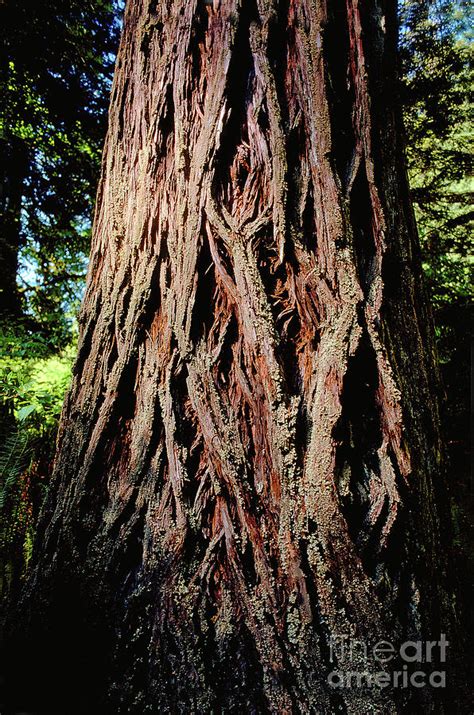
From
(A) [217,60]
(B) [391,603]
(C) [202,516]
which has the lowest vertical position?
(B) [391,603]

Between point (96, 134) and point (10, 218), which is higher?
point (96, 134)

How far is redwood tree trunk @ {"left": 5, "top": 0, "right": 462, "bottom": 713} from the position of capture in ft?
3.12

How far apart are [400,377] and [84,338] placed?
0.94 meters

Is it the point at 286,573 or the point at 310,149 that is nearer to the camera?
the point at 286,573

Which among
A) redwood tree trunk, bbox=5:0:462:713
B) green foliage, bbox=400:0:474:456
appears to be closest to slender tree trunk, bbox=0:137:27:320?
green foliage, bbox=400:0:474:456

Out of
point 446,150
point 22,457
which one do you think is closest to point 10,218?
point 22,457

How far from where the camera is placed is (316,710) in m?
0.89

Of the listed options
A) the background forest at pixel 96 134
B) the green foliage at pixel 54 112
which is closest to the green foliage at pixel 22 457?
the background forest at pixel 96 134

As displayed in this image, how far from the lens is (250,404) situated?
104 cm

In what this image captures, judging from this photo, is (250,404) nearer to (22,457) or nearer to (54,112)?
(22,457)

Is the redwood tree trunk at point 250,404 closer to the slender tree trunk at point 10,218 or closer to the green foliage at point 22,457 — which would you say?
the green foliage at point 22,457

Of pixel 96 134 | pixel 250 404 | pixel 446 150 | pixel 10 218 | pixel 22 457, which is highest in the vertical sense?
pixel 96 134

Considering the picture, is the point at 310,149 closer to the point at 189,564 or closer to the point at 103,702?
the point at 189,564

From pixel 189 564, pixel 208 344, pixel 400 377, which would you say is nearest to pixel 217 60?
pixel 208 344
